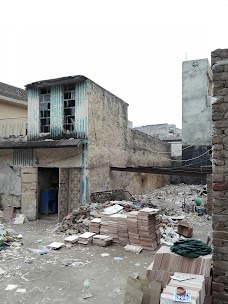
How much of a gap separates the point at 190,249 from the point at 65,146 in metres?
7.32

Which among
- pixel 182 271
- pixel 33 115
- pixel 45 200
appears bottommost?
pixel 182 271

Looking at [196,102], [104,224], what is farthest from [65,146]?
[196,102]

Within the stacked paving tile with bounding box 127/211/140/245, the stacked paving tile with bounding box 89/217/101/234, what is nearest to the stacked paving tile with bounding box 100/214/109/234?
the stacked paving tile with bounding box 89/217/101/234

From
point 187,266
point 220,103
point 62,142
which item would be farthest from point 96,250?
point 220,103

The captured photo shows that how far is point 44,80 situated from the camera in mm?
12000

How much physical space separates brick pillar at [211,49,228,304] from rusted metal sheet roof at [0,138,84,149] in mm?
7046

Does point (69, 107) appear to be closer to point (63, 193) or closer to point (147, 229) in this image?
point (63, 193)

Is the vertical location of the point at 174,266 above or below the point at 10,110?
below

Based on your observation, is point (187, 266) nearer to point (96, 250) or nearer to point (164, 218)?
point (96, 250)

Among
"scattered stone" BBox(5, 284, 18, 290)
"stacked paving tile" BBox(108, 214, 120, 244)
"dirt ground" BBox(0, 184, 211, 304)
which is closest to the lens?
"dirt ground" BBox(0, 184, 211, 304)

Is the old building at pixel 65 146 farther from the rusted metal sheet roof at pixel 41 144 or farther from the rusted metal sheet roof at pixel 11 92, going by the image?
the rusted metal sheet roof at pixel 11 92

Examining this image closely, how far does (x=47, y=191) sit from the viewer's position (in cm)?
1303

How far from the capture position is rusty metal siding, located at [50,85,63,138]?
12.0 meters

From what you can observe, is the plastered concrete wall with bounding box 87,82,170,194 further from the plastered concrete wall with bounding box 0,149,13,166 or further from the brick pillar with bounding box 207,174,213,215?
the brick pillar with bounding box 207,174,213,215
